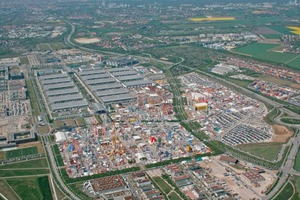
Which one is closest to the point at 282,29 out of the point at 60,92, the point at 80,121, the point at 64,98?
the point at 60,92

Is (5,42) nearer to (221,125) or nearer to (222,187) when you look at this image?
(221,125)

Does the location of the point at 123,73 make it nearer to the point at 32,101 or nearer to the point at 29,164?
the point at 32,101

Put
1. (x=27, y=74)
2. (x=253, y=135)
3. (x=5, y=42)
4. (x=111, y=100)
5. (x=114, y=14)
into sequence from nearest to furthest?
(x=253, y=135), (x=111, y=100), (x=27, y=74), (x=5, y=42), (x=114, y=14)

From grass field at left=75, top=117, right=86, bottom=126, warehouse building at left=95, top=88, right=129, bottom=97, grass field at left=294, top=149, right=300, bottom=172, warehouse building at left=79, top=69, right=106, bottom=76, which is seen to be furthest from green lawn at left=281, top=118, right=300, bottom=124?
warehouse building at left=79, top=69, right=106, bottom=76

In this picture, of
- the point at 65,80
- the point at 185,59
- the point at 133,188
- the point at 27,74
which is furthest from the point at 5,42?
the point at 133,188

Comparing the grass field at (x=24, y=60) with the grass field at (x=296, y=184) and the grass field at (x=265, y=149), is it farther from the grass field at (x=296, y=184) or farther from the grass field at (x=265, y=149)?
the grass field at (x=296, y=184)

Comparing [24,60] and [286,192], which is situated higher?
[24,60]
